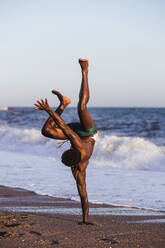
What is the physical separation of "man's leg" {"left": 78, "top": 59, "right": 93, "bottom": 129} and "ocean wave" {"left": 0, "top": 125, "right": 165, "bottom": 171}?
8.13 meters

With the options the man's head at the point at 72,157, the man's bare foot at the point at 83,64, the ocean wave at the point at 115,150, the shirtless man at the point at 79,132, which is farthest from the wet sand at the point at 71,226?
the ocean wave at the point at 115,150

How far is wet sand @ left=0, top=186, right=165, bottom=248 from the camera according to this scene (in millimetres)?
4418

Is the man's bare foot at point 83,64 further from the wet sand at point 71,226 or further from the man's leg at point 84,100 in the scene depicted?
the wet sand at point 71,226

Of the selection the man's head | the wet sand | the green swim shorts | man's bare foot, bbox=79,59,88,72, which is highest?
man's bare foot, bbox=79,59,88,72

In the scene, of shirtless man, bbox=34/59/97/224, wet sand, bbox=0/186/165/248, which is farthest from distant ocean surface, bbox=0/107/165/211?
shirtless man, bbox=34/59/97/224

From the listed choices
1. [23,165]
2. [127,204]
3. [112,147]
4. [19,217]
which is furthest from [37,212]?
[112,147]

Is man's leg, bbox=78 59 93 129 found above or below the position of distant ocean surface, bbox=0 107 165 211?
above

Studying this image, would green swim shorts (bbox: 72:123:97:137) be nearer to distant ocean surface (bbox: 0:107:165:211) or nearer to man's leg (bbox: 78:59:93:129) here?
man's leg (bbox: 78:59:93:129)

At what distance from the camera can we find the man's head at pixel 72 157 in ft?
16.3

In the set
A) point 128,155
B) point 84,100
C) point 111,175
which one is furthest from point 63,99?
point 128,155

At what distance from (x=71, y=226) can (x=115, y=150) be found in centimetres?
1127

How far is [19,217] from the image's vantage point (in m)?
5.54

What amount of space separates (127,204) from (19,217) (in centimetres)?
216

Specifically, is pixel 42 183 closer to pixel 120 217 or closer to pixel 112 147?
pixel 120 217
